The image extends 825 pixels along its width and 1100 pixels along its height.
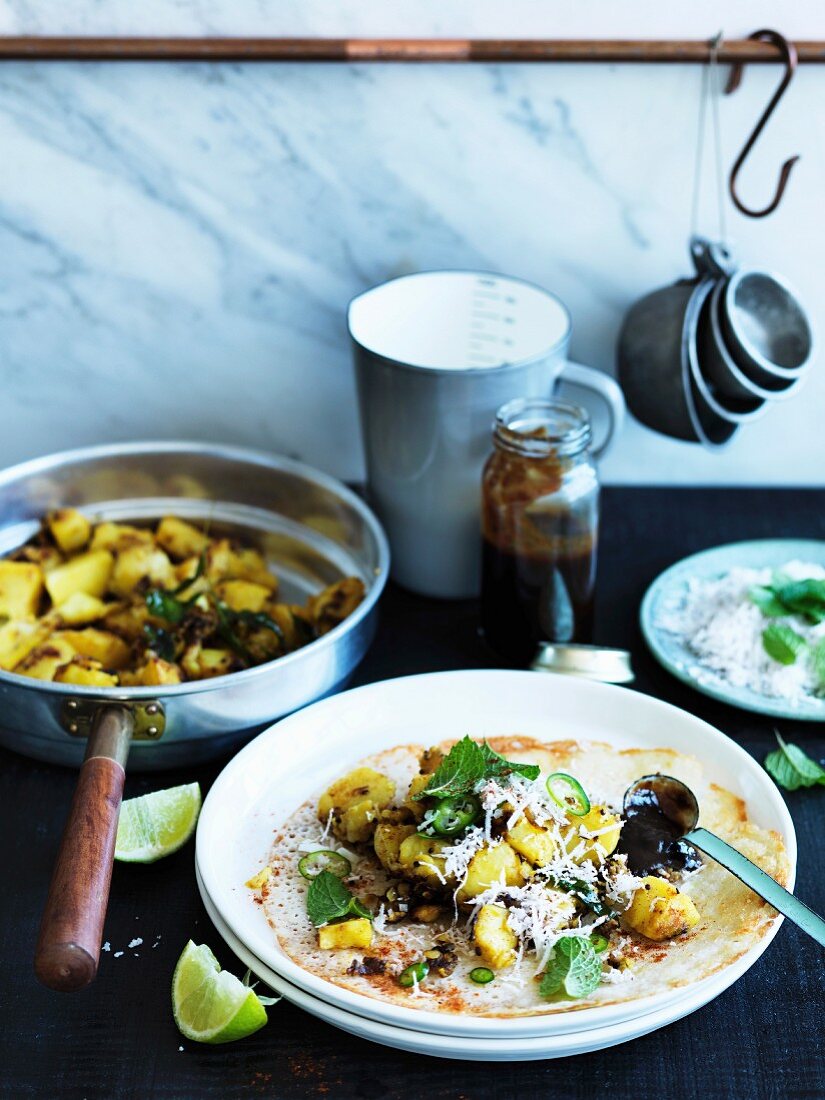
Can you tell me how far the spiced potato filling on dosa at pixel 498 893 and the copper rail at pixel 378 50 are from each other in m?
0.83

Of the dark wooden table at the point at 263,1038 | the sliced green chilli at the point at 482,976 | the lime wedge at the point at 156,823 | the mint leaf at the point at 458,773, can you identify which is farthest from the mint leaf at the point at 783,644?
the lime wedge at the point at 156,823

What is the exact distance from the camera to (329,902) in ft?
3.18

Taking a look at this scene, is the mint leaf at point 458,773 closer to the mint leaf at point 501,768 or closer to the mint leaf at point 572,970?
the mint leaf at point 501,768

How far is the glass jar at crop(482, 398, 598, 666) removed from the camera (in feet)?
4.17

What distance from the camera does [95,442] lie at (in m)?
1.67

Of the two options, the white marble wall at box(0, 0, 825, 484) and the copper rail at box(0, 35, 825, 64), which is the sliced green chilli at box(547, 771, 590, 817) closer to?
the white marble wall at box(0, 0, 825, 484)

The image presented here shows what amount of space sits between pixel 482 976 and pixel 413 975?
0.05 m

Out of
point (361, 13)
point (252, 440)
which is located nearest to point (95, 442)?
point (252, 440)

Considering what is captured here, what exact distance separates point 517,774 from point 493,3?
3.02ft

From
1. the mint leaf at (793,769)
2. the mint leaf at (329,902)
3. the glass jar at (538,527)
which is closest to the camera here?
the mint leaf at (329,902)

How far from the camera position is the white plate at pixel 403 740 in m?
1.00

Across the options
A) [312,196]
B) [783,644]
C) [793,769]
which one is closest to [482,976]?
[793,769]

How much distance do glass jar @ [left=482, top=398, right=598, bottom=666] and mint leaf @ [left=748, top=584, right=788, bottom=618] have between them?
19cm

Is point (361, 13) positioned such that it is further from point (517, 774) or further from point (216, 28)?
point (517, 774)
